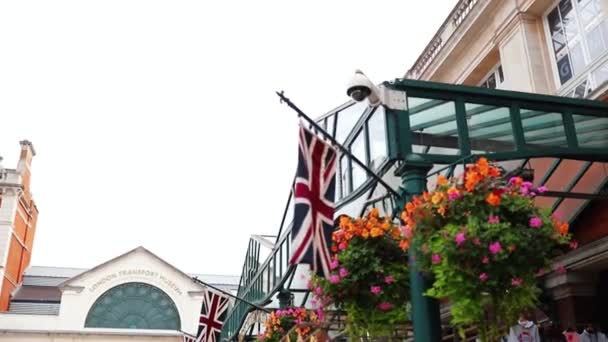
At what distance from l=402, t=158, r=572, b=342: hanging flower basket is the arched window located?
39.4 metres

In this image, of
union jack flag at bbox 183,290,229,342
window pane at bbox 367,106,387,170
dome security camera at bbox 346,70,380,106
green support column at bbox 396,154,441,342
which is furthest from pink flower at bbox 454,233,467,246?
union jack flag at bbox 183,290,229,342

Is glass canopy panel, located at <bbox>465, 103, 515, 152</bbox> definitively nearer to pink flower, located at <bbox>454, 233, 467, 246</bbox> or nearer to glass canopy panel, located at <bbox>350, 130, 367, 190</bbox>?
glass canopy panel, located at <bbox>350, 130, 367, 190</bbox>

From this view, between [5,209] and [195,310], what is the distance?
1502cm

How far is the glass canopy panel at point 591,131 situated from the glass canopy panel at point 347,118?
312 cm

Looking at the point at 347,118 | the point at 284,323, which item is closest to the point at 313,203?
the point at 347,118

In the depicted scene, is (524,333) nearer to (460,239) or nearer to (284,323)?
(460,239)

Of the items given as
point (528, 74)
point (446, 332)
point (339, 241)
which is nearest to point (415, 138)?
point (339, 241)

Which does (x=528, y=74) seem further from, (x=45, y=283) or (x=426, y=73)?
(x=45, y=283)

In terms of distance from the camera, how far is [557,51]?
11.7m

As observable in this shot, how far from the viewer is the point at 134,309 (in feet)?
142

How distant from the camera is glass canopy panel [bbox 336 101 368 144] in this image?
398 inches

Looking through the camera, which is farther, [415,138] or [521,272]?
[415,138]

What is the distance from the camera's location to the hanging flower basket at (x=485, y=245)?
595cm

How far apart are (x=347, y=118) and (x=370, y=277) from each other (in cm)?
372
